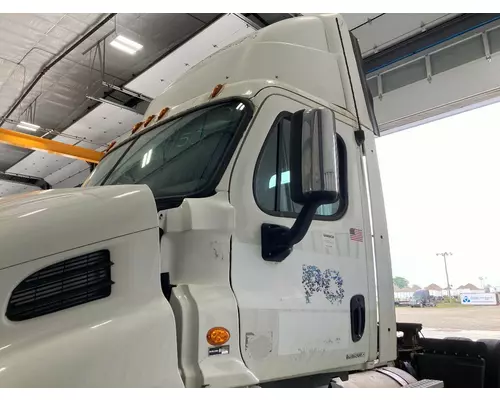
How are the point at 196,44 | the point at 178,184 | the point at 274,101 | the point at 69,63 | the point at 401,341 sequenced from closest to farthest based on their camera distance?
1. the point at 178,184
2. the point at 274,101
3. the point at 401,341
4. the point at 196,44
5. the point at 69,63

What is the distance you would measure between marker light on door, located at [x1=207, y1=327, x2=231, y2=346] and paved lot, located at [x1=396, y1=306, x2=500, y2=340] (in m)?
3.09

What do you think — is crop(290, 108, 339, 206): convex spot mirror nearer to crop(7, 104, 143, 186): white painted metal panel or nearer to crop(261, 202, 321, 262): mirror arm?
crop(261, 202, 321, 262): mirror arm

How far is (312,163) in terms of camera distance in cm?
189

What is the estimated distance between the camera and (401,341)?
3777 millimetres

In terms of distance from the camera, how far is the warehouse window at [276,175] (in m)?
2.27

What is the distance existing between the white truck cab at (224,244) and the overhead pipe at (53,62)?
385cm

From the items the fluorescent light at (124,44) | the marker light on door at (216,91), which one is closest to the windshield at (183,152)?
the marker light on door at (216,91)

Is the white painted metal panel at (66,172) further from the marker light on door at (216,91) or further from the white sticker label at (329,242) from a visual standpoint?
the white sticker label at (329,242)

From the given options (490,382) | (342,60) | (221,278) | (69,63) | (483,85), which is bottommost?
(490,382)

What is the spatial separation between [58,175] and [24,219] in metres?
12.1

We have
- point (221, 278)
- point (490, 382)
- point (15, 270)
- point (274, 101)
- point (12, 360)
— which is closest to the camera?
Answer: point (12, 360)

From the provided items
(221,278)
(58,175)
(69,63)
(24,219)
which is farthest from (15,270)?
(58,175)

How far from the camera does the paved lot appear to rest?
474 cm

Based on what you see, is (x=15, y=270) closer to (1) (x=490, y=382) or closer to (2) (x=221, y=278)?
(2) (x=221, y=278)
